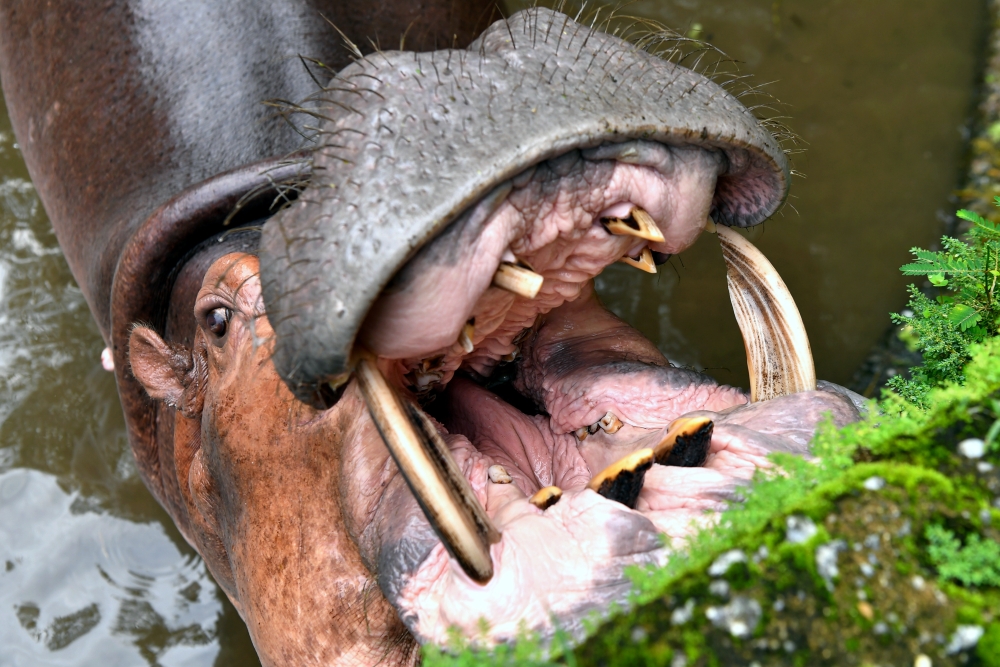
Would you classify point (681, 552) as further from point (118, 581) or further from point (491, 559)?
point (118, 581)

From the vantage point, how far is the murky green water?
3.79m

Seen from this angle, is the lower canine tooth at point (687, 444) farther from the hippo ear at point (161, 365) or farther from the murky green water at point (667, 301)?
the murky green water at point (667, 301)

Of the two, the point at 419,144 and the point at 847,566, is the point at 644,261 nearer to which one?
the point at 419,144

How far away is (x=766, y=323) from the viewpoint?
2115mm

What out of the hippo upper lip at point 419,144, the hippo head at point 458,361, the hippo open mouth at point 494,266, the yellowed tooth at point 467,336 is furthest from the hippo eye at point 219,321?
the yellowed tooth at point 467,336

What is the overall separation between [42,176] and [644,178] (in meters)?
2.77

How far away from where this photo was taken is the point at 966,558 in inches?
50.2

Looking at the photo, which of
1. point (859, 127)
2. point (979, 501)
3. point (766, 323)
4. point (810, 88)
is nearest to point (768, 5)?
point (810, 88)

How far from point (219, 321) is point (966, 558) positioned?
174cm

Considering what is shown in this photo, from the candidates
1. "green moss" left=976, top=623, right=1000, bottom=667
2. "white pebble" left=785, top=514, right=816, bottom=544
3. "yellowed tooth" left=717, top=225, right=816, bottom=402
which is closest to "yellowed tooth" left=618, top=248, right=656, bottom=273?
"yellowed tooth" left=717, top=225, right=816, bottom=402

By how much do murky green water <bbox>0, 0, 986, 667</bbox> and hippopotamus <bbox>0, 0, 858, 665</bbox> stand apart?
1312 millimetres

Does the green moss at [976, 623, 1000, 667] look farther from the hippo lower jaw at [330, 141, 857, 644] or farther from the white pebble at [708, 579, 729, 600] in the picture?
the hippo lower jaw at [330, 141, 857, 644]

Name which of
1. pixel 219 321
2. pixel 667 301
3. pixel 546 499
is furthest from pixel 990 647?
pixel 667 301

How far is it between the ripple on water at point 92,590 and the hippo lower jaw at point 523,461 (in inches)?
90.6
